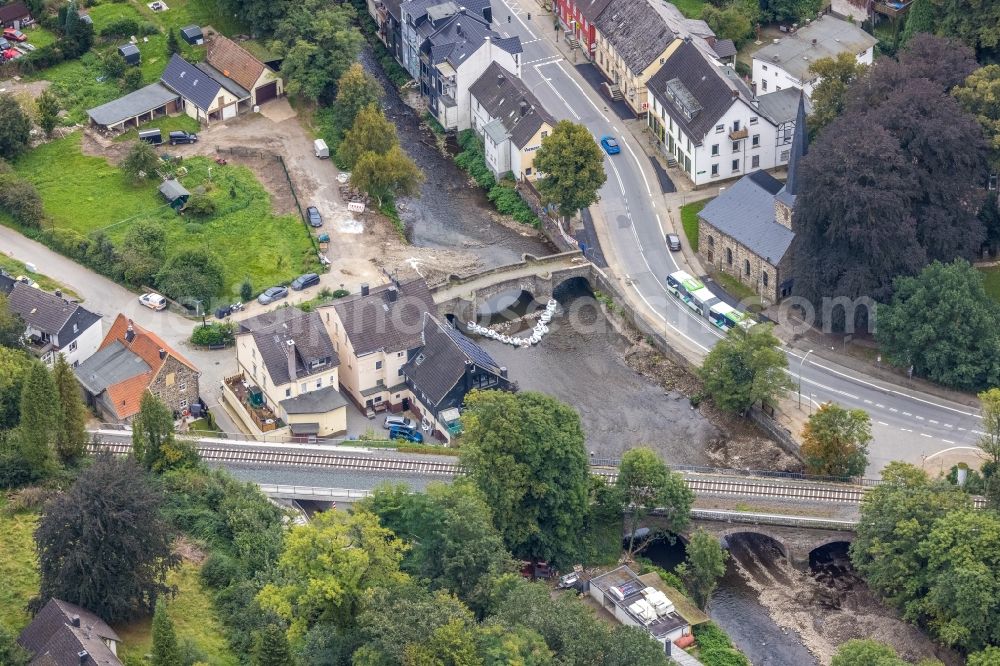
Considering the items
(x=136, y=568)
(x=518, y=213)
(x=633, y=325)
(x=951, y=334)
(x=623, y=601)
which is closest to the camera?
(x=136, y=568)

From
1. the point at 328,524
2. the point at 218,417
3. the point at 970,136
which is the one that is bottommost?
the point at 218,417

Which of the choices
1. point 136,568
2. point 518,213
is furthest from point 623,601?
point 518,213

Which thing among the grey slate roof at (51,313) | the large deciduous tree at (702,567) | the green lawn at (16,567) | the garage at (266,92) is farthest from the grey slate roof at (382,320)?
the garage at (266,92)

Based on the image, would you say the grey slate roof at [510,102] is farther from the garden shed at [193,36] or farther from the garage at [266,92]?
the garden shed at [193,36]

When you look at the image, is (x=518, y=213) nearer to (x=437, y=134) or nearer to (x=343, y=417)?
(x=437, y=134)

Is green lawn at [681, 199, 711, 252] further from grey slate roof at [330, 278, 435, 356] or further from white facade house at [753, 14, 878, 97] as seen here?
grey slate roof at [330, 278, 435, 356]

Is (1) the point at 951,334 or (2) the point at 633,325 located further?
(2) the point at 633,325

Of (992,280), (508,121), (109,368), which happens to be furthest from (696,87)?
(109,368)

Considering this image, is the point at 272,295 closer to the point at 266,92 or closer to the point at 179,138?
the point at 179,138
